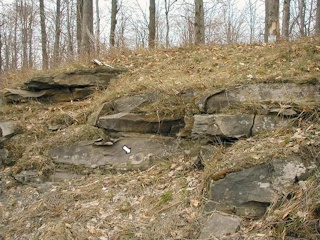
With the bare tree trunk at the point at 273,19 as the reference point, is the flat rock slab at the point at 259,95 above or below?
below

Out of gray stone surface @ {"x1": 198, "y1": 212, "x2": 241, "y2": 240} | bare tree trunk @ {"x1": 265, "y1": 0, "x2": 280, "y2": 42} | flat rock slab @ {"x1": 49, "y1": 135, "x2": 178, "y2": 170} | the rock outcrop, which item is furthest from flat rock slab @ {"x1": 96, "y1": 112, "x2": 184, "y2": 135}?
bare tree trunk @ {"x1": 265, "y1": 0, "x2": 280, "y2": 42}

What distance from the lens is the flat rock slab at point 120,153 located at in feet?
16.3

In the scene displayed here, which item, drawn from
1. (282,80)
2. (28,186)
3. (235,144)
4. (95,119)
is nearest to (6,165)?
(28,186)

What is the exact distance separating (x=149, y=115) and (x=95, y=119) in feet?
3.51

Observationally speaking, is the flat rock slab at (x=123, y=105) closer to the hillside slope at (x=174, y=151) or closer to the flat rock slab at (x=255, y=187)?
the hillside slope at (x=174, y=151)

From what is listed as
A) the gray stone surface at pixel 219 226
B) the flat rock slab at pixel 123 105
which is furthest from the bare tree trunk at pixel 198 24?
the gray stone surface at pixel 219 226

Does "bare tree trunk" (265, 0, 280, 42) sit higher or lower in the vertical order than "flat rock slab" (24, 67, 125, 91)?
higher

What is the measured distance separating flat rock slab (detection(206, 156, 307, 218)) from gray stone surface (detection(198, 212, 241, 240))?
17 centimetres

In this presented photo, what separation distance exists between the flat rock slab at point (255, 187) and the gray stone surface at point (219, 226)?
167 mm

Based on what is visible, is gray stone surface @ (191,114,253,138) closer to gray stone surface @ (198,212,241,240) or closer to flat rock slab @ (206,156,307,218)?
flat rock slab @ (206,156,307,218)

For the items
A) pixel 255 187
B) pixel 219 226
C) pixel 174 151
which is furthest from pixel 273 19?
pixel 219 226

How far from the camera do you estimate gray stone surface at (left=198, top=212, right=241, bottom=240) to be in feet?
10.6

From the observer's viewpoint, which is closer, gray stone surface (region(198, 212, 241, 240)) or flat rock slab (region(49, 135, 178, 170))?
gray stone surface (region(198, 212, 241, 240))

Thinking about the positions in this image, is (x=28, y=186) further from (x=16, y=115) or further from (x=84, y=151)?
(x=16, y=115)
